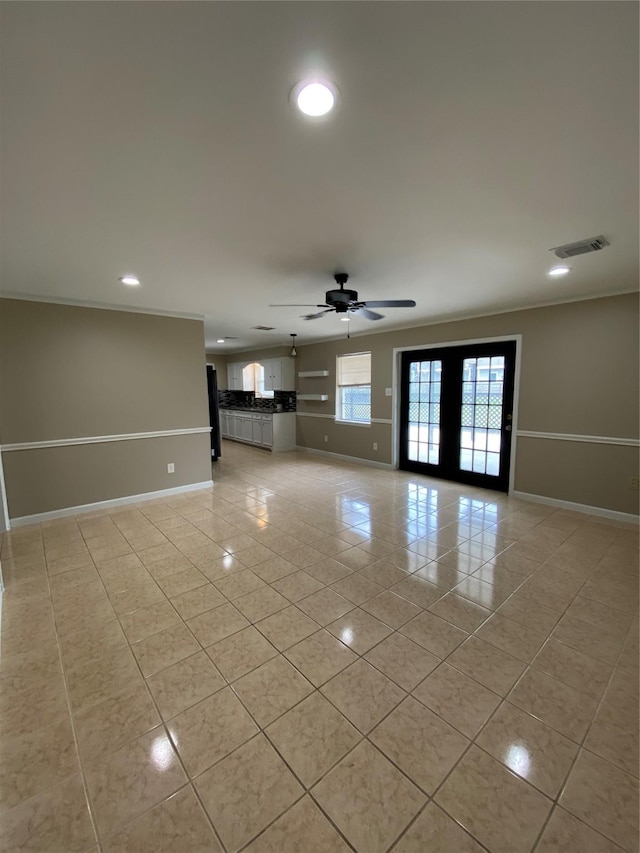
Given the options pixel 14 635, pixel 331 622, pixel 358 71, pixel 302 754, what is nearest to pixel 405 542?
pixel 331 622

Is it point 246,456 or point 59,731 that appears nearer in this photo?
point 59,731

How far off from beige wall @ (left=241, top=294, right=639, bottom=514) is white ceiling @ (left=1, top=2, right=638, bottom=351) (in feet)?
3.81

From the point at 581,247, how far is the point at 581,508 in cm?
296

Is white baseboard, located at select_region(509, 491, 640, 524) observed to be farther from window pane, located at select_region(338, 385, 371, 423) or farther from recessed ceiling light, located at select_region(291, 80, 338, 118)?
recessed ceiling light, located at select_region(291, 80, 338, 118)

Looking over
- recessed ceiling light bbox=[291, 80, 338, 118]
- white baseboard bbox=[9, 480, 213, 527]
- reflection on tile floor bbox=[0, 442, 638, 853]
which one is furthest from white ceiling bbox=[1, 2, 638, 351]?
white baseboard bbox=[9, 480, 213, 527]

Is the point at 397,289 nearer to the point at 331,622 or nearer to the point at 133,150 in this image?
the point at 133,150

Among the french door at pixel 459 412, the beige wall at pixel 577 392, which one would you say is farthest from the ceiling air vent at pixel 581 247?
the french door at pixel 459 412

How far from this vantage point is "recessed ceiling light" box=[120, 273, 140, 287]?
3125mm

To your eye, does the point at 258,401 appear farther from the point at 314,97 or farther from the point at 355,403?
the point at 314,97

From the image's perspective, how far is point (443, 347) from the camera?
524cm

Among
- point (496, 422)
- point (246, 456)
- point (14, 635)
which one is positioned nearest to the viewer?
point (14, 635)

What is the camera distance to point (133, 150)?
4.89ft

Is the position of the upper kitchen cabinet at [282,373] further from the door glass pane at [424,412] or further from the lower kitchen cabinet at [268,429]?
the door glass pane at [424,412]

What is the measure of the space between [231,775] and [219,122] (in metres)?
2.55
